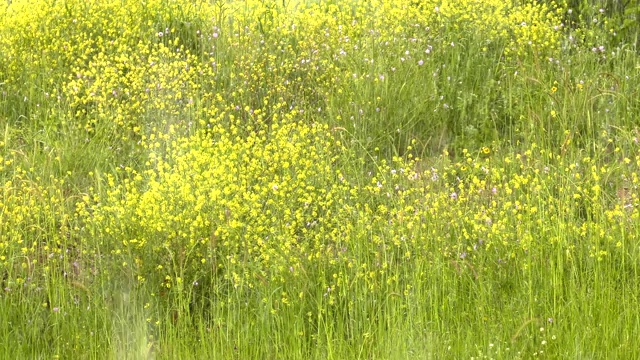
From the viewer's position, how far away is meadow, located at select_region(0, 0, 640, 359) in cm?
419

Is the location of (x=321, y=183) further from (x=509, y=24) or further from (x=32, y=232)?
(x=509, y=24)

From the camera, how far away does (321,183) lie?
5.27 metres

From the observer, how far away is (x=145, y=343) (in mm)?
4004

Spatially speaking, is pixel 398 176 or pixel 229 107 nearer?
pixel 398 176

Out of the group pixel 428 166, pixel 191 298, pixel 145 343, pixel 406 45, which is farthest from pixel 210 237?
pixel 406 45

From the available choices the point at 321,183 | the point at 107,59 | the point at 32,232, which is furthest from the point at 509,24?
the point at 32,232

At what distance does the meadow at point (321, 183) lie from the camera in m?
4.19

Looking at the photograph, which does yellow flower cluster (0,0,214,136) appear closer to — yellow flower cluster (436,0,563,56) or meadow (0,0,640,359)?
meadow (0,0,640,359)

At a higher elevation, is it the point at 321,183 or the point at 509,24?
the point at 509,24

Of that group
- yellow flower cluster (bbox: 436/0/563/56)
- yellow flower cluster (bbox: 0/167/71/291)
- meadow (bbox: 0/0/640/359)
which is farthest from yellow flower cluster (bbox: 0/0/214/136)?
yellow flower cluster (bbox: 436/0/563/56)

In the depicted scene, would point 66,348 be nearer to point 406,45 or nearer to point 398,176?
point 398,176

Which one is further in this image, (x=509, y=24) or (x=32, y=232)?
(x=509, y=24)

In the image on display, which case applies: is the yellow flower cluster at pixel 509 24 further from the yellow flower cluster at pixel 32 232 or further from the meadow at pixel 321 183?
the yellow flower cluster at pixel 32 232

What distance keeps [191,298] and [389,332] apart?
1147mm
